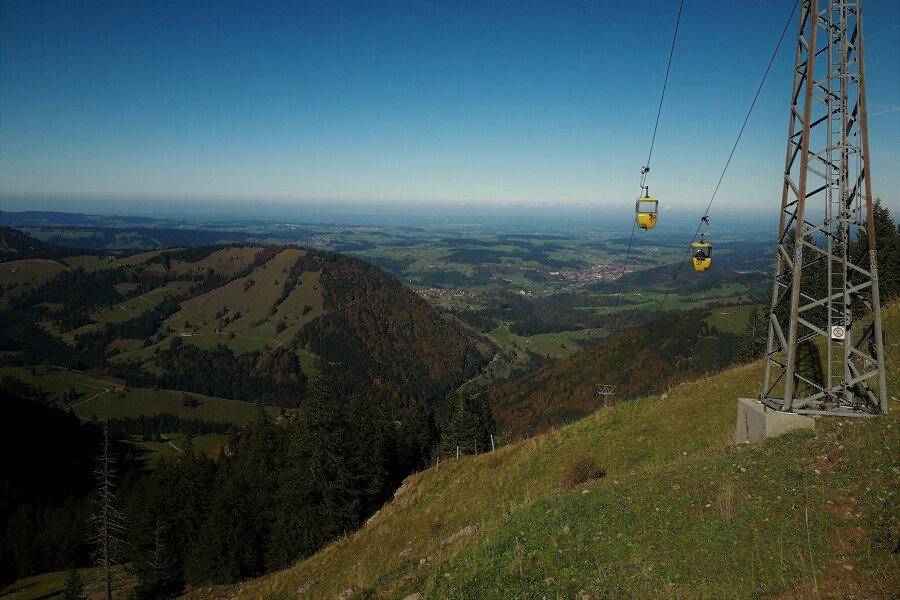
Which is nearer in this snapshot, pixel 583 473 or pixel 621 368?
pixel 583 473

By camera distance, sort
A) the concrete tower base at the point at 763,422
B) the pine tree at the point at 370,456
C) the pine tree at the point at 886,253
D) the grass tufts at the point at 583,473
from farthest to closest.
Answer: the pine tree at the point at 886,253, the pine tree at the point at 370,456, the grass tufts at the point at 583,473, the concrete tower base at the point at 763,422

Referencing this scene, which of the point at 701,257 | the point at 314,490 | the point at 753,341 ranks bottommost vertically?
the point at 314,490

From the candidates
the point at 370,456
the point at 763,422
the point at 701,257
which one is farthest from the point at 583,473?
the point at 370,456

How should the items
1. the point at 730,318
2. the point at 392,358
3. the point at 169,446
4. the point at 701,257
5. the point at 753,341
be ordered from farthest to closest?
the point at 392,358
the point at 730,318
the point at 169,446
the point at 753,341
the point at 701,257

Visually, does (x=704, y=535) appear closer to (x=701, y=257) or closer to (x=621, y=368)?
(x=701, y=257)

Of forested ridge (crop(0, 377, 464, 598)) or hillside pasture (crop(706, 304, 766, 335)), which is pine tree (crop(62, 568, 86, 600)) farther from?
hillside pasture (crop(706, 304, 766, 335))

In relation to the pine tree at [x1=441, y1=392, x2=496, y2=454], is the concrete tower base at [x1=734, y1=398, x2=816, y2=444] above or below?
above

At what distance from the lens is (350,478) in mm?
30469

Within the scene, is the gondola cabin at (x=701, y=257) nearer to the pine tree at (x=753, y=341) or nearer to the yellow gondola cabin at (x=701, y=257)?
the yellow gondola cabin at (x=701, y=257)

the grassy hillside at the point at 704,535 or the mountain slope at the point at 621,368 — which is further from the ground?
the grassy hillside at the point at 704,535

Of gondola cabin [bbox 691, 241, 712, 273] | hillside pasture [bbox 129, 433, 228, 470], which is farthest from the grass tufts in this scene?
hillside pasture [bbox 129, 433, 228, 470]

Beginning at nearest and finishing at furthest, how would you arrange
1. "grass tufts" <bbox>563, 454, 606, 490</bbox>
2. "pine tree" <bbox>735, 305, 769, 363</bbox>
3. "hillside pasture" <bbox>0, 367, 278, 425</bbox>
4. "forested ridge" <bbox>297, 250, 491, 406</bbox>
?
"grass tufts" <bbox>563, 454, 606, 490</bbox>
"pine tree" <bbox>735, 305, 769, 363</bbox>
"hillside pasture" <bbox>0, 367, 278, 425</bbox>
"forested ridge" <bbox>297, 250, 491, 406</bbox>

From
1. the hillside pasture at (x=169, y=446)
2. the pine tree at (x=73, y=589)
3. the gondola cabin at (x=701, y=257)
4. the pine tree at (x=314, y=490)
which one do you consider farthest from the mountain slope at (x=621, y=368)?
the hillside pasture at (x=169, y=446)

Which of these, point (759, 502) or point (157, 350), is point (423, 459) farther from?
point (157, 350)
